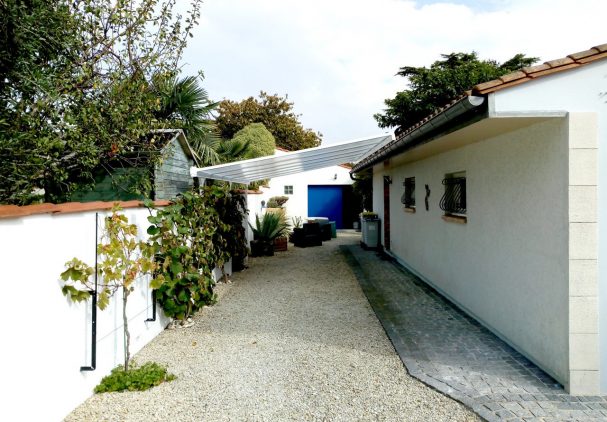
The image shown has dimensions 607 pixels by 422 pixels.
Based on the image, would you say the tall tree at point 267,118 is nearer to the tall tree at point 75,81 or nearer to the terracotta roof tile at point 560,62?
the tall tree at point 75,81

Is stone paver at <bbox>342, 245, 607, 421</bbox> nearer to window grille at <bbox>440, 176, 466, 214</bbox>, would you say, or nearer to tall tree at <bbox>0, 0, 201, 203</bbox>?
window grille at <bbox>440, 176, 466, 214</bbox>

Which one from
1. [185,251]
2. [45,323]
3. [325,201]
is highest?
[325,201]

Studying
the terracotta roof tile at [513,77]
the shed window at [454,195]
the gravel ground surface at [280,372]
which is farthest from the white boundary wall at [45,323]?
the shed window at [454,195]

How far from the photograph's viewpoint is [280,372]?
564cm

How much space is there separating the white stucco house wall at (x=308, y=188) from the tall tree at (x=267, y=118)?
55.5 ft

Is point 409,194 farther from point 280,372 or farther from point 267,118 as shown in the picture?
point 267,118

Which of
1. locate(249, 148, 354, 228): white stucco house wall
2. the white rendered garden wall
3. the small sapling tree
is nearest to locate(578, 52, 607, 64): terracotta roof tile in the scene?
the small sapling tree

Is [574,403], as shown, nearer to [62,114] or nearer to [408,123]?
[62,114]

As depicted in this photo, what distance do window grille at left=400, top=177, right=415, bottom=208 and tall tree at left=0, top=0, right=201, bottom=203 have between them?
7.77m

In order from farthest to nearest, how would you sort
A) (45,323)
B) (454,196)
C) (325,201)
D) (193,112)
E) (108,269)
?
(325,201) → (193,112) → (454,196) → (108,269) → (45,323)

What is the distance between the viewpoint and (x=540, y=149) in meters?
5.36

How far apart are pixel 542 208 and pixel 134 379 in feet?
17.7

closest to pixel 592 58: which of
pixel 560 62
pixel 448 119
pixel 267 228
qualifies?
pixel 560 62

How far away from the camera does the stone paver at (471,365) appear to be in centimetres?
447
